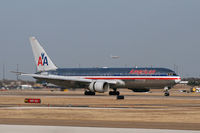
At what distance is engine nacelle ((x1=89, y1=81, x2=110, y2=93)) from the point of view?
240 feet

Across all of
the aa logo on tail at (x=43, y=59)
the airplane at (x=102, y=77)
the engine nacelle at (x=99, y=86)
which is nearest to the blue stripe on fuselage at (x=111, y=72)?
the airplane at (x=102, y=77)

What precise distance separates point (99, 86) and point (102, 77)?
3.73m

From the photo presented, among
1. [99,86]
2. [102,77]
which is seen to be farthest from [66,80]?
[99,86]

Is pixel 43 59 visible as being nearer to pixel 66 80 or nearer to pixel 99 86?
pixel 66 80

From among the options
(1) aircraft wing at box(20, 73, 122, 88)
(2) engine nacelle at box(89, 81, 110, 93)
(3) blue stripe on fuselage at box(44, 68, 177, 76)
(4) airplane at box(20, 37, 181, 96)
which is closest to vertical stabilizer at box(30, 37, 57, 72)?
(4) airplane at box(20, 37, 181, 96)

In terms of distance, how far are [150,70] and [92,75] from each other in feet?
34.5

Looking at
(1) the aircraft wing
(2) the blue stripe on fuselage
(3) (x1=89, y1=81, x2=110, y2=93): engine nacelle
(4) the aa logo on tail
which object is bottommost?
(3) (x1=89, y1=81, x2=110, y2=93): engine nacelle

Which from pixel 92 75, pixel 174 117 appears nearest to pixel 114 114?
pixel 174 117

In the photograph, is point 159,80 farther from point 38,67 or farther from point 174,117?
point 174,117

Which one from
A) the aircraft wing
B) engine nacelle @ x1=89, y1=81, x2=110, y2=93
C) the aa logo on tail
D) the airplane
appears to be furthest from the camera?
the aa logo on tail

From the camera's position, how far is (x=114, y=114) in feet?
117

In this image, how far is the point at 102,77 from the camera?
76562 mm

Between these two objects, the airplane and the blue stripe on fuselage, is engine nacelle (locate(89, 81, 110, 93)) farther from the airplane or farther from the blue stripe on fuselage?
the blue stripe on fuselage

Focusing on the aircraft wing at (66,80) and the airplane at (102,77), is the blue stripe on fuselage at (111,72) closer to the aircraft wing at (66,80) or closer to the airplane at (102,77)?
the airplane at (102,77)
